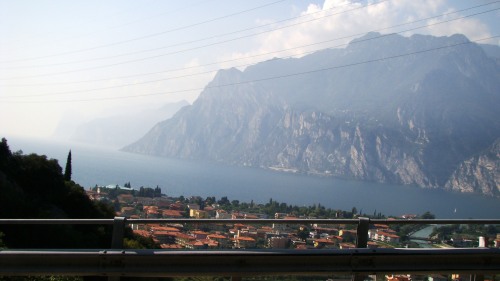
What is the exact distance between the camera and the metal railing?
161 inches

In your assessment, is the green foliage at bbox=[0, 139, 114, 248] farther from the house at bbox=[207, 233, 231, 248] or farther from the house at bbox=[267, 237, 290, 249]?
the house at bbox=[267, 237, 290, 249]

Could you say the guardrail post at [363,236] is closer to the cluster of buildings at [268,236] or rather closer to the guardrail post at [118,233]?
the cluster of buildings at [268,236]

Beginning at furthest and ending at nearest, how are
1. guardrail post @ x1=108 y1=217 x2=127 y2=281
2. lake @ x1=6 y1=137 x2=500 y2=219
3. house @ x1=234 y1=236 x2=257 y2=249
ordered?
lake @ x1=6 y1=137 x2=500 y2=219, house @ x1=234 y1=236 x2=257 y2=249, guardrail post @ x1=108 y1=217 x2=127 y2=281

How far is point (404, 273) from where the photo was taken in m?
4.53

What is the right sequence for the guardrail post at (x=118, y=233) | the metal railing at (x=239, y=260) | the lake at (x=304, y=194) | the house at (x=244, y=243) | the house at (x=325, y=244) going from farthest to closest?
the lake at (x=304, y=194) < the house at (x=325, y=244) < the house at (x=244, y=243) < the guardrail post at (x=118, y=233) < the metal railing at (x=239, y=260)

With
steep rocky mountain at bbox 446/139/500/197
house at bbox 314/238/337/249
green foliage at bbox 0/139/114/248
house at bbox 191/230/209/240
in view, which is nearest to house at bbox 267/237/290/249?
house at bbox 314/238/337/249

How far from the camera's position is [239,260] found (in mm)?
4340

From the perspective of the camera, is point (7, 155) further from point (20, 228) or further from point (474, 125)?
point (474, 125)

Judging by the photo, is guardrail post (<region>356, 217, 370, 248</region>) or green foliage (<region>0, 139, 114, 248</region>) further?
green foliage (<region>0, 139, 114, 248</region>)

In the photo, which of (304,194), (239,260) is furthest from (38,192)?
(304,194)

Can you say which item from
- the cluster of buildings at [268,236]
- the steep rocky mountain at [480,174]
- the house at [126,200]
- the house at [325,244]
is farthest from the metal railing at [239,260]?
the steep rocky mountain at [480,174]

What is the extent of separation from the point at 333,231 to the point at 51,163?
26.7 m

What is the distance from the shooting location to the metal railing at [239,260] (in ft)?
13.5

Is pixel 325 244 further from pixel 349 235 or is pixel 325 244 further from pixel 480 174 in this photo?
pixel 480 174
